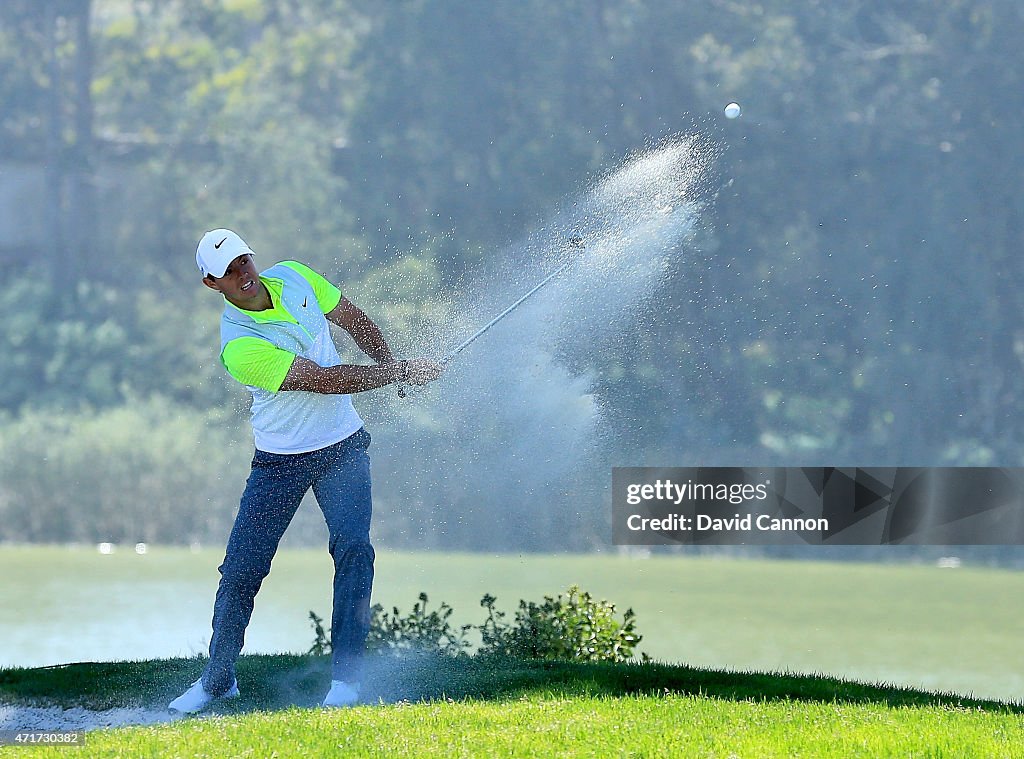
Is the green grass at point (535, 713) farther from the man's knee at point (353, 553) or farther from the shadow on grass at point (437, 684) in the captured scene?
the man's knee at point (353, 553)

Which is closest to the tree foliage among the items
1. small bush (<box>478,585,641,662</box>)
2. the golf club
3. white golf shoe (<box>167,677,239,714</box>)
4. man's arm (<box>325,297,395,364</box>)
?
the golf club

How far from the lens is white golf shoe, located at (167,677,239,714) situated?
6.76m

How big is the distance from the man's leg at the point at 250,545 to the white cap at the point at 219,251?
0.83 meters

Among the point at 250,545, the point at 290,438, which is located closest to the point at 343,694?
the point at 250,545

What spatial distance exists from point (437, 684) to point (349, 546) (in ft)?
3.11

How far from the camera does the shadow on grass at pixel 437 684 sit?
687cm

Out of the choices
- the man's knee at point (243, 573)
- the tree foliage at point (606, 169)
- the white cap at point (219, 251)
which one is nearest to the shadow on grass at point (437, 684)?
the man's knee at point (243, 573)

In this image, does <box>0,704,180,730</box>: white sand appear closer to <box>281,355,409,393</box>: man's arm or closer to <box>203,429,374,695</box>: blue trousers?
<box>203,429,374,695</box>: blue trousers

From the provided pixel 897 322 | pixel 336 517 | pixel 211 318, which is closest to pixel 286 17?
pixel 211 318

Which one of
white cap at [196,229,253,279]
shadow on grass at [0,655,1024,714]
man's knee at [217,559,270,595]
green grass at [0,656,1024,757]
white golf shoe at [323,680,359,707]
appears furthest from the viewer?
shadow on grass at [0,655,1024,714]

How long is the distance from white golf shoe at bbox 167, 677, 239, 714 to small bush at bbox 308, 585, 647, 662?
47.3 inches

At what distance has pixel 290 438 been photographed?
6613 mm

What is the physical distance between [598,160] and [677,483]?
20.1 ft

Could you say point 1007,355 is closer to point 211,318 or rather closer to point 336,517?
point 211,318
